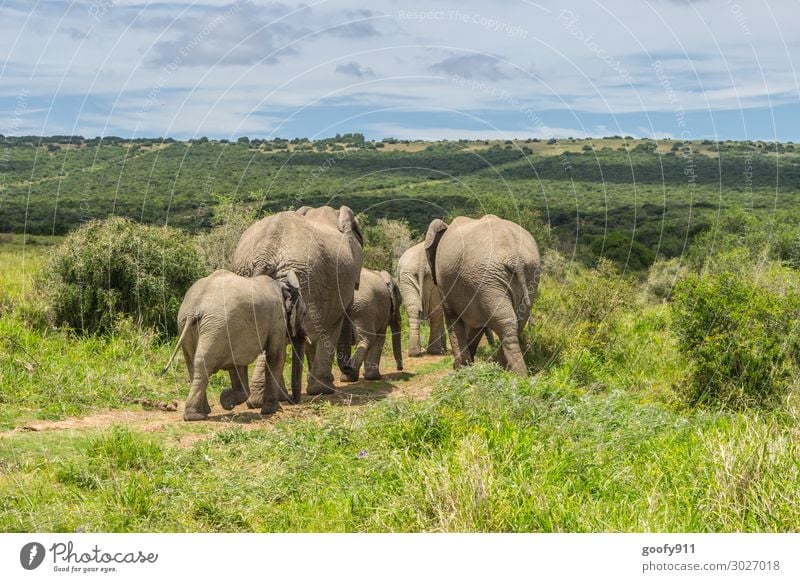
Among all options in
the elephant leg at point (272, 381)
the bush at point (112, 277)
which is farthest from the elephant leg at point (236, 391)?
the bush at point (112, 277)

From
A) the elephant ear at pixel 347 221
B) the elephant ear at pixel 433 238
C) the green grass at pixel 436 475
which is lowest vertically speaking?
the green grass at pixel 436 475

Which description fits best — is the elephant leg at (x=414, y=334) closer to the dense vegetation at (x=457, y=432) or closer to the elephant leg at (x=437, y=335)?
the elephant leg at (x=437, y=335)

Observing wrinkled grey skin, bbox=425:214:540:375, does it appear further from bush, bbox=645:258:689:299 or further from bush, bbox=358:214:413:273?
bush, bbox=645:258:689:299

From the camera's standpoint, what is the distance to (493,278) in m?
13.8

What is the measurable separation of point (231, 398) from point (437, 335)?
24.1 feet

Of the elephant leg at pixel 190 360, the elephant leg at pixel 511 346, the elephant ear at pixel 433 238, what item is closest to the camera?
the elephant leg at pixel 190 360

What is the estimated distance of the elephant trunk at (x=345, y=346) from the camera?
15297mm

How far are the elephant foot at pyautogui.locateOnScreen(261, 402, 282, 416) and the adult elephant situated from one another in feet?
1.02

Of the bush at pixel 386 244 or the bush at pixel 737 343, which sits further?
the bush at pixel 386 244

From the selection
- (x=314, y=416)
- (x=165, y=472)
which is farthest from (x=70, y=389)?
(x=165, y=472)

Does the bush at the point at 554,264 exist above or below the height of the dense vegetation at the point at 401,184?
below

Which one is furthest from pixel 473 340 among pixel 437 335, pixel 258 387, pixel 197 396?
pixel 197 396

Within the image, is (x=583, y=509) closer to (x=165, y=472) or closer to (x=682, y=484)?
(x=682, y=484)

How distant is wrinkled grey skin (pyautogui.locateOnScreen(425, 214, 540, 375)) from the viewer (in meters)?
13.8
